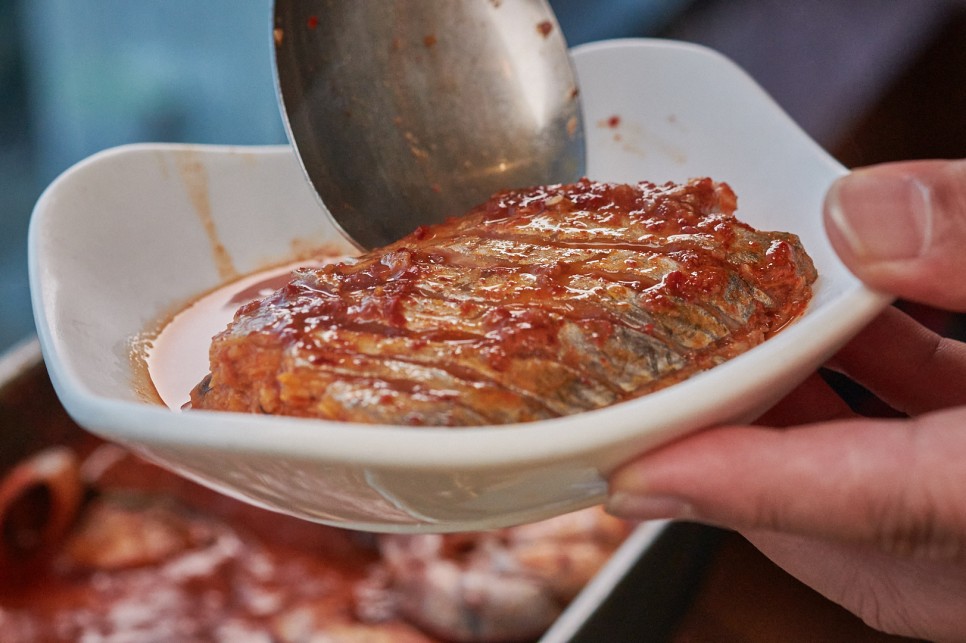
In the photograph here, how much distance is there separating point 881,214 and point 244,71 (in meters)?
3.19

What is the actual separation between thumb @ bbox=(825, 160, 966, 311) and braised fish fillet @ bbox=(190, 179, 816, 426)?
0.59 ft

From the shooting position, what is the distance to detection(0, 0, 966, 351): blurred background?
9.20 ft

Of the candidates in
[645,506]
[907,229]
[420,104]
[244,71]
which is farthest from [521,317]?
[244,71]

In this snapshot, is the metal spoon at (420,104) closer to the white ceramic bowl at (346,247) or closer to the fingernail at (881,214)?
the white ceramic bowl at (346,247)

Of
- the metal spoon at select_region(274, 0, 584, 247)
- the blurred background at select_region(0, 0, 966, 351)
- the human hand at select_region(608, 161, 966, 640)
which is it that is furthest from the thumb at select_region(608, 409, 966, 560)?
the blurred background at select_region(0, 0, 966, 351)

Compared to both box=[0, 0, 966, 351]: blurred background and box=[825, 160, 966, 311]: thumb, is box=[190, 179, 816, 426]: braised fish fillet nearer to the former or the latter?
box=[825, 160, 966, 311]: thumb

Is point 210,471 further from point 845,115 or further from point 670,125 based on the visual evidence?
point 845,115

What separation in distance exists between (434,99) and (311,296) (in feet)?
2.53

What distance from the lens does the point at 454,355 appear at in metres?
1.11

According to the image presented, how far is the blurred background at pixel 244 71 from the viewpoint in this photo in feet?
9.20

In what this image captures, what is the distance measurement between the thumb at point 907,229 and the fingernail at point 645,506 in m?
0.41

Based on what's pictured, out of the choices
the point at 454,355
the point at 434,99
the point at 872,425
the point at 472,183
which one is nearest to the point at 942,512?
the point at 872,425

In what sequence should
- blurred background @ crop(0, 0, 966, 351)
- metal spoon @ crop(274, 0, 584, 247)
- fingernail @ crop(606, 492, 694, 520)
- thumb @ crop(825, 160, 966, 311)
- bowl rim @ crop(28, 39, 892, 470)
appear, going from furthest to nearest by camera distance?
blurred background @ crop(0, 0, 966, 351), metal spoon @ crop(274, 0, 584, 247), thumb @ crop(825, 160, 966, 311), fingernail @ crop(606, 492, 694, 520), bowl rim @ crop(28, 39, 892, 470)

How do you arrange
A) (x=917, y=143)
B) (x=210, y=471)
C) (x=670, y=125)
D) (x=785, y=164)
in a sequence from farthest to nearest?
(x=917, y=143), (x=670, y=125), (x=785, y=164), (x=210, y=471)
